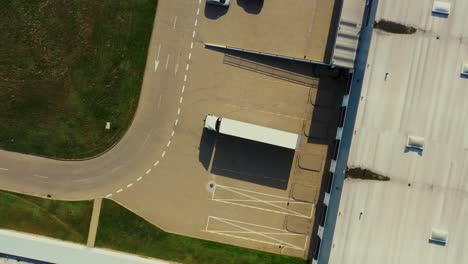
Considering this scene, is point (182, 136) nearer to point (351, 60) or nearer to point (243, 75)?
point (243, 75)

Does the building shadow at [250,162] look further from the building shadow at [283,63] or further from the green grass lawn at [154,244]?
the building shadow at [283,63]

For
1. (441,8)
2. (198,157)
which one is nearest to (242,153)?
(198,157)

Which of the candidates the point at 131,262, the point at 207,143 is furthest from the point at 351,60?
the point at 131,262

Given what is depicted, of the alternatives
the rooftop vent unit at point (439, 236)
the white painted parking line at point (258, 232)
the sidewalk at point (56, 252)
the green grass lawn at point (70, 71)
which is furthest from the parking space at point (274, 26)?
the sidewalk at point (56, 252)

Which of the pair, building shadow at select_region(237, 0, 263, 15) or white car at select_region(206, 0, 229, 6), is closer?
white car at select_region(206, 0, 229, 6)

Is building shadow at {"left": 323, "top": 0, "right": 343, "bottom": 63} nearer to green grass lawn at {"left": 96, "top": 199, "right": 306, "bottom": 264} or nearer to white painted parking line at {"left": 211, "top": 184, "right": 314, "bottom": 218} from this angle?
white painted parking line at {"left": 211, "top": 184, "right": 314, "bottom": 218}

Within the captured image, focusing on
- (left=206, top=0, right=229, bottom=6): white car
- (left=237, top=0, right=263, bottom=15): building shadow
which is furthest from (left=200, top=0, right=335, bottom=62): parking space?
(left=206, top=0, right=229, bottom=6): white car
